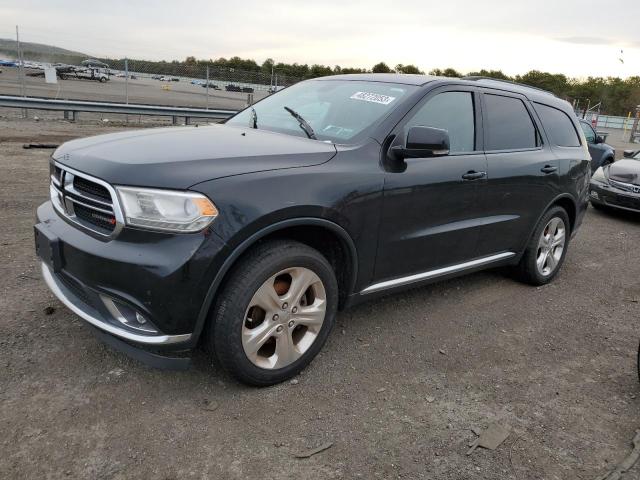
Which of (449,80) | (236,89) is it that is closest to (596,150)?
(449,80)

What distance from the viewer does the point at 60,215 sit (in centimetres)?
295

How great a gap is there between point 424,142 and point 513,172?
4.71 feet

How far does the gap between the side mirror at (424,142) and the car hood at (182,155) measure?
1.53ft

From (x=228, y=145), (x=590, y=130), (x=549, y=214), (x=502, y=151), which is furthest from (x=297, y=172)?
(x=590, y=130)

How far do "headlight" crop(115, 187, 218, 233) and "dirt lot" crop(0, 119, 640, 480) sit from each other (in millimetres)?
985

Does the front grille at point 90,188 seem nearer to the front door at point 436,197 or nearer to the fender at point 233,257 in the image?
the fender at point 233,257

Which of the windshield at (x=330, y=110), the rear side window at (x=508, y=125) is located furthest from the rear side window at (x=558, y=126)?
the windshield at (x=330, y=110)

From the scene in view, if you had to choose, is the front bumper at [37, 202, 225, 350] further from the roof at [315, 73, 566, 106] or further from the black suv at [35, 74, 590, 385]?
the roof at [315, 73, 566, 106]

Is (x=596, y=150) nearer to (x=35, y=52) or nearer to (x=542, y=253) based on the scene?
(x=542, y=253)

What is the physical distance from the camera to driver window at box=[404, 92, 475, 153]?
3.60 metres

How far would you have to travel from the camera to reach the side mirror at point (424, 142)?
3154mm

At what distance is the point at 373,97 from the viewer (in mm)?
3676

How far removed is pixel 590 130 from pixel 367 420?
11.4 metres

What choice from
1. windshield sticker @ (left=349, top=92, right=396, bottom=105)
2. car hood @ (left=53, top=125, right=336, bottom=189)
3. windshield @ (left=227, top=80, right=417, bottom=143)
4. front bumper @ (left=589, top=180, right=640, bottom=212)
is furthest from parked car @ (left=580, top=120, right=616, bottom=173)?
car hood @ (left=53, top=125, right=336, bottom=189)
